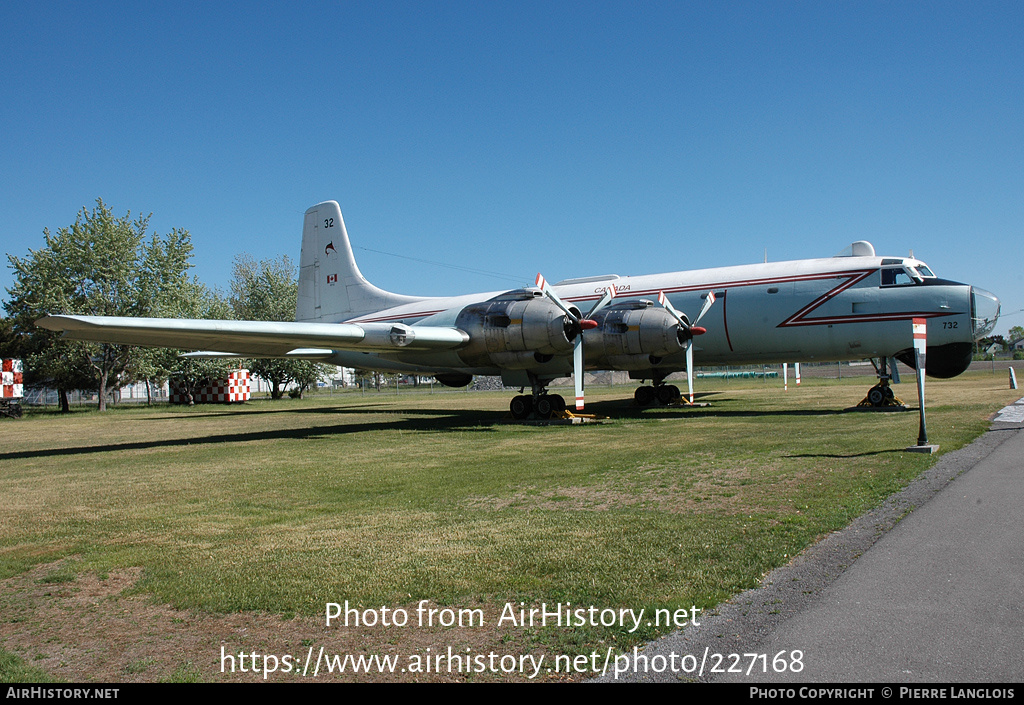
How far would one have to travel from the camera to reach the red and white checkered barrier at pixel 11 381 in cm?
3014

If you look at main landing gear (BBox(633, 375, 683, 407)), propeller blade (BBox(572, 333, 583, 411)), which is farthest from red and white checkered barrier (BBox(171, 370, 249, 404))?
propeller blade (BBox(572, 333, 583, 411))

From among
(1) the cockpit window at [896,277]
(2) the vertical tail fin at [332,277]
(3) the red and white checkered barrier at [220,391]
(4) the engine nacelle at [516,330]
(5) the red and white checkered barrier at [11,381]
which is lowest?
(3) the red and white checkered barrier at [220,391]

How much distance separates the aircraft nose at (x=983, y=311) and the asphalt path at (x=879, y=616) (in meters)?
13.4

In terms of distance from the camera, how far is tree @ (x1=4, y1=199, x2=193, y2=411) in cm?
3641

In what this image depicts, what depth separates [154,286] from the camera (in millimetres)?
38875

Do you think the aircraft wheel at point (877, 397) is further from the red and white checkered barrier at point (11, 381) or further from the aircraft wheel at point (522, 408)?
the red and white checkered barrier at point (11, 381)

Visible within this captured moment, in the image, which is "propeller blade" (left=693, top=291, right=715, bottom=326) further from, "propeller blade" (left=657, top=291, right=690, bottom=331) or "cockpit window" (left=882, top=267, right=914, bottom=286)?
"cockpit window" (left=882, top=267, right=914, bottom=286)

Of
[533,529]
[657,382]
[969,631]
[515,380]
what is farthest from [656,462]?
[657,382]

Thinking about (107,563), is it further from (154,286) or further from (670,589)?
(154,286)

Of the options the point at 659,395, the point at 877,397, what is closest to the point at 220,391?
the point at 659,395

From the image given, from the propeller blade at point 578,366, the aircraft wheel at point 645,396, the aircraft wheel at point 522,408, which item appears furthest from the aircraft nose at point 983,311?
the aircraft wheel at point 522,408

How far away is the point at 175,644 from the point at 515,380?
15.9 m

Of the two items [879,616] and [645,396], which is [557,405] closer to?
[645,396]

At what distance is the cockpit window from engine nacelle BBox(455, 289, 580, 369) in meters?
8.41
